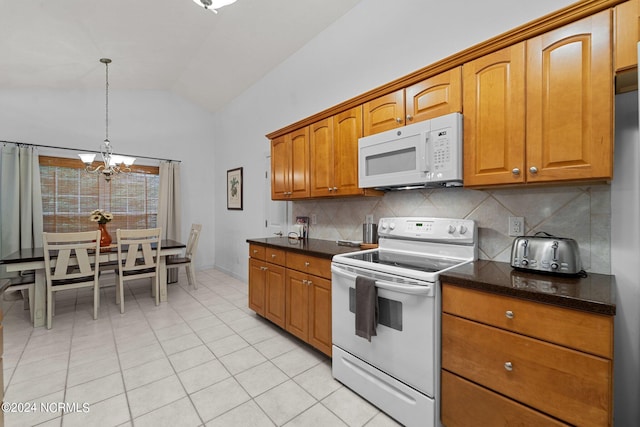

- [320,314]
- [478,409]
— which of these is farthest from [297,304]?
[478,409]

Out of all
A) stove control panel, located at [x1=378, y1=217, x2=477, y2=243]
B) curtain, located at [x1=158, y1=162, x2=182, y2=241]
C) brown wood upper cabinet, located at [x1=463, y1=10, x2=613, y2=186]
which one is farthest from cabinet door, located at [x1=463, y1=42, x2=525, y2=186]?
curtain, located at [x1=158, y1=162, x2=182, y2=241]

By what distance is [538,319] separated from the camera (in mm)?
1199

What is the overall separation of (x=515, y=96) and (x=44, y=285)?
4.55m

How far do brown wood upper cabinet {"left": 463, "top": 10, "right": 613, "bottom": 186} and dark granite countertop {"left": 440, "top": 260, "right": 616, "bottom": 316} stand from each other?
0.50 metres

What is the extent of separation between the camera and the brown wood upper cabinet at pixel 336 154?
243 cm

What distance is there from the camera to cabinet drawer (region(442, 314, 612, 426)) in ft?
3.54

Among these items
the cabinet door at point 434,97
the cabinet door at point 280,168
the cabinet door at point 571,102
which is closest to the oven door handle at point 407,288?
the cabinet door at point 571,102

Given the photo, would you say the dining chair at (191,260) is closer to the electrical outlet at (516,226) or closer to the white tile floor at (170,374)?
the white tile floor at (170,374)

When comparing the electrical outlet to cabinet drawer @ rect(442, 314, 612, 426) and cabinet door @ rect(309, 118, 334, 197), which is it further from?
cabinet door @ rect(309, 118, 334, 197)

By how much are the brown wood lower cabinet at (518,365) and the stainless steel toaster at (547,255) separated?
15.0 inches

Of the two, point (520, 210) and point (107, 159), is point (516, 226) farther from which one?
point (107, 159)

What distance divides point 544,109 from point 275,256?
231 centimetres

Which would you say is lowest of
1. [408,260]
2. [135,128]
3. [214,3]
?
[408,260]

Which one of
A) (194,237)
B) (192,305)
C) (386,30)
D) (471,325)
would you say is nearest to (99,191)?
(194,237)
